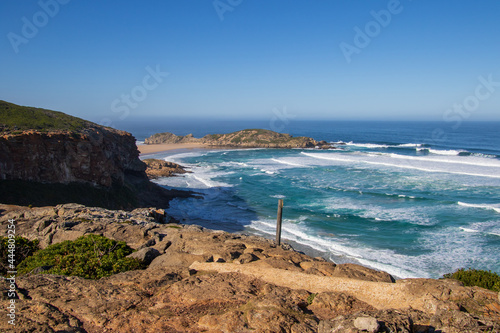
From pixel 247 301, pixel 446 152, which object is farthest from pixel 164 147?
pixel 247 301

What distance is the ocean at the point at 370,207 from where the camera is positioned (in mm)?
20641

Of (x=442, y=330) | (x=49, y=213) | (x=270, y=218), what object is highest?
(x=442, y=330)

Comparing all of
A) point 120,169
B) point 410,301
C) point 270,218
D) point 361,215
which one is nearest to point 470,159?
point 361,215

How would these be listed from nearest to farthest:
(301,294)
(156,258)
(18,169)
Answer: (301,294), (156,258), (18,169)

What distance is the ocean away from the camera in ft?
67.7

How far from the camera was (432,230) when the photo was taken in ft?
79.5

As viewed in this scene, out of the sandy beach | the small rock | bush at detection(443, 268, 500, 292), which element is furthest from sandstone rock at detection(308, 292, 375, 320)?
the sandy beach

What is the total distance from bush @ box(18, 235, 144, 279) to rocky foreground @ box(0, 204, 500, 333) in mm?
932

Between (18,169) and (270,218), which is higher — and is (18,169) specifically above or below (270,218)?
above

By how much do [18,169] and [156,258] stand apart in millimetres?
18858

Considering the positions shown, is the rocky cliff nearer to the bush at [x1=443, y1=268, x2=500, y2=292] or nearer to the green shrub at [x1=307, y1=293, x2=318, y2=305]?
the green shrub at [x1=307, y1=293, x2=318, y2=305]

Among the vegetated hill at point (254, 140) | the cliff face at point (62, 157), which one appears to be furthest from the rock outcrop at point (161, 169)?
the vegetated hill at point (254, 140)

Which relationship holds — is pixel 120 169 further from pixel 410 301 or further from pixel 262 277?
pixel 410 301

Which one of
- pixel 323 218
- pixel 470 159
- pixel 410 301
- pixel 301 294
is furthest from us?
pixel 470 159
